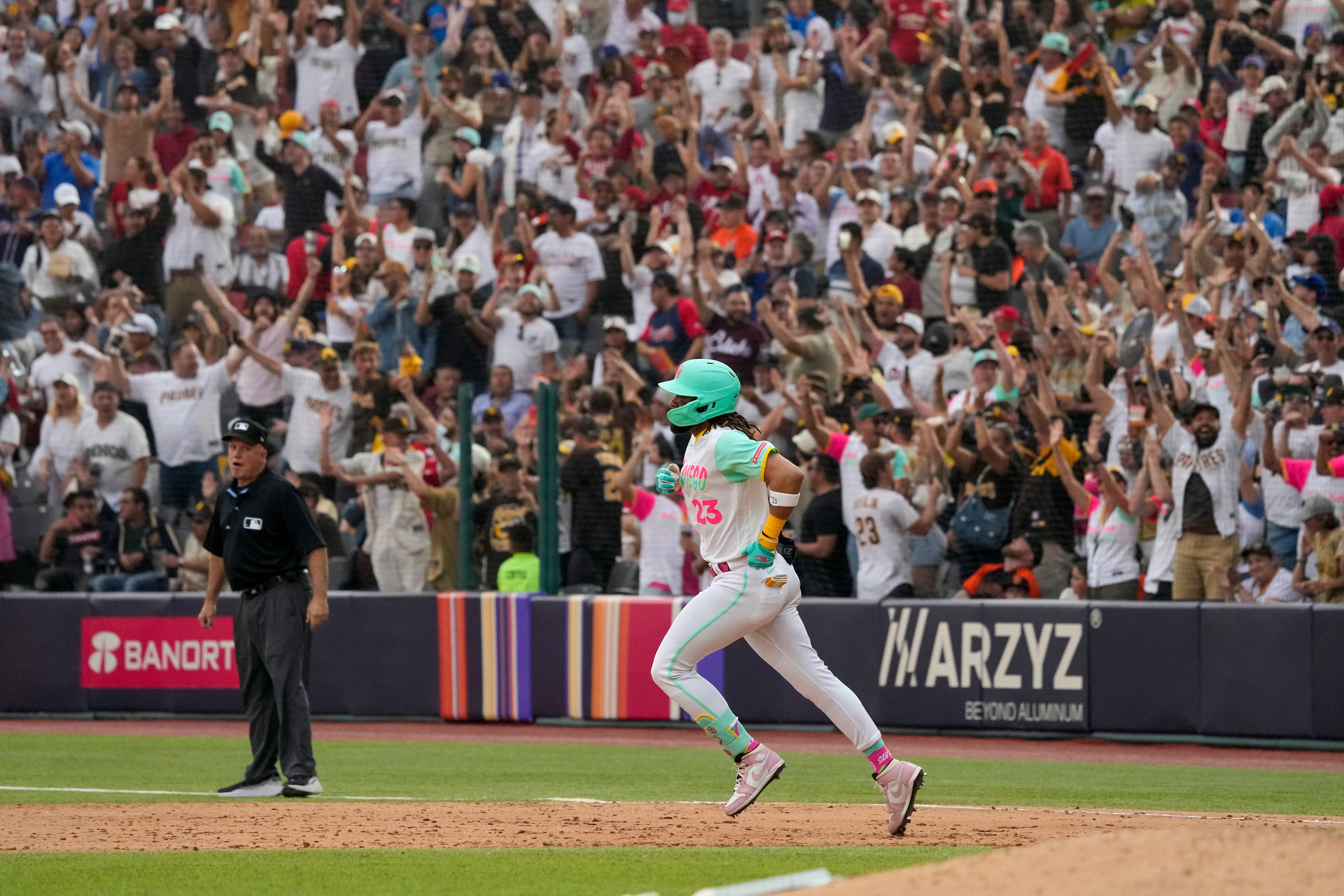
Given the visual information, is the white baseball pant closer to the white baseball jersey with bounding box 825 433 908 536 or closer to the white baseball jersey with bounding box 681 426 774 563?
the white baseball jersey with bounding box 681 426 774 563

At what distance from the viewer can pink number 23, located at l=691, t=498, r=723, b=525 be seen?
8.05 meters

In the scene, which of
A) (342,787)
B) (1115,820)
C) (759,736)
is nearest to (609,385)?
(759,736)

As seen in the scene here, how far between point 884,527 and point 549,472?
291cm

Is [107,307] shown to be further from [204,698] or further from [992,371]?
[992,371]

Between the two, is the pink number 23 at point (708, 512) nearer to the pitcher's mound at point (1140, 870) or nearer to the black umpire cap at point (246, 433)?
the pitcher's mound at point (1140, 870)

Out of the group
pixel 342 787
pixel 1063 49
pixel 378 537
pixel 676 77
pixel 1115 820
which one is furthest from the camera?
pixel 676 77

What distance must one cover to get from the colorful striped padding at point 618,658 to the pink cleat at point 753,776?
22.0ft

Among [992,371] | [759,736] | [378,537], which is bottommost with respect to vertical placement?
[759,736]

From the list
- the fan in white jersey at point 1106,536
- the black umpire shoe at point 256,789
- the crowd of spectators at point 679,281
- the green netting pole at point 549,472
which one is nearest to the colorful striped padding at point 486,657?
the crowd of spectators at point 679,281

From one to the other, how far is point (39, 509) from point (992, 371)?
9202mm

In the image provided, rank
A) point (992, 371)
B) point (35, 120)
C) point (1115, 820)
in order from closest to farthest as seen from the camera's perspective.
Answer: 1. point (1115, 820)
2. point (992, 371)
3. point (35, 120)

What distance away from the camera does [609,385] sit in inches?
657

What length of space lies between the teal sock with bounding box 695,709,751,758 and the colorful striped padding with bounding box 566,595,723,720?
669 centimetres

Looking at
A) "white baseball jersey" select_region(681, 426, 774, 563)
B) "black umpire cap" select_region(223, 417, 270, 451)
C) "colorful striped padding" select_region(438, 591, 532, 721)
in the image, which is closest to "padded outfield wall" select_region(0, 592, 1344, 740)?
"colorful striped padding" select_region(438, 591, 532, 721)
